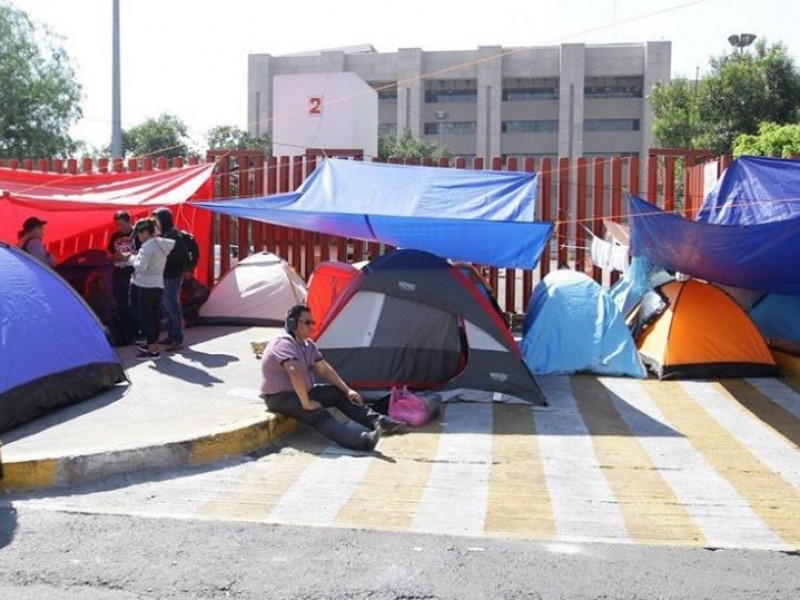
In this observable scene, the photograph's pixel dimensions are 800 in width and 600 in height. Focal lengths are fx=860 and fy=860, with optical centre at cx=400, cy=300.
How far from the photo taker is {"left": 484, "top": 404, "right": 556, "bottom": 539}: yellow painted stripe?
5.04 meters

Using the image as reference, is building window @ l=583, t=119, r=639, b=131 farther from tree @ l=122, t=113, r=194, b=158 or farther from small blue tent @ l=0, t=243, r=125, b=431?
small blue tent @ l=0, t=243, r=125, b=431

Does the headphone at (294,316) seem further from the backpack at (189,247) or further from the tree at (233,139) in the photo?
the tree at (233,139)

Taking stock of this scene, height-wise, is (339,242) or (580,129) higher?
(580,129)

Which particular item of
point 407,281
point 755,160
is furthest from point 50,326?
point 755,160

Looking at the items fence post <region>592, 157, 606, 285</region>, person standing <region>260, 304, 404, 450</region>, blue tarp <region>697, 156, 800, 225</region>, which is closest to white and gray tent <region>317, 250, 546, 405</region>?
person standing <region>260, 304, 404, 450</region>

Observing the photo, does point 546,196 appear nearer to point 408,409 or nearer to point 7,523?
point 408,409

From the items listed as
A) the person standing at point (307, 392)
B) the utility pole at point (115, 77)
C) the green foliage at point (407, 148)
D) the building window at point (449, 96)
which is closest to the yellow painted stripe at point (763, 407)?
the person standing at point (307, 392)

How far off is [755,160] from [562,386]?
3.50 metres

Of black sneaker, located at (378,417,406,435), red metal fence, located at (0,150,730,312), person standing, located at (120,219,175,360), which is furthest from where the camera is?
red metal fence, located at (0,150,730,312)

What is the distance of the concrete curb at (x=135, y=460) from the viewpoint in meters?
5.53

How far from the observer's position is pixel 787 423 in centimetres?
775

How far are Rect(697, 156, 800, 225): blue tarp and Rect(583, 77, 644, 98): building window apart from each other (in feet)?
195

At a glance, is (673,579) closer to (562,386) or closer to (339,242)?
(562,386)

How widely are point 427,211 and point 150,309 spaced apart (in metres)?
3.41
